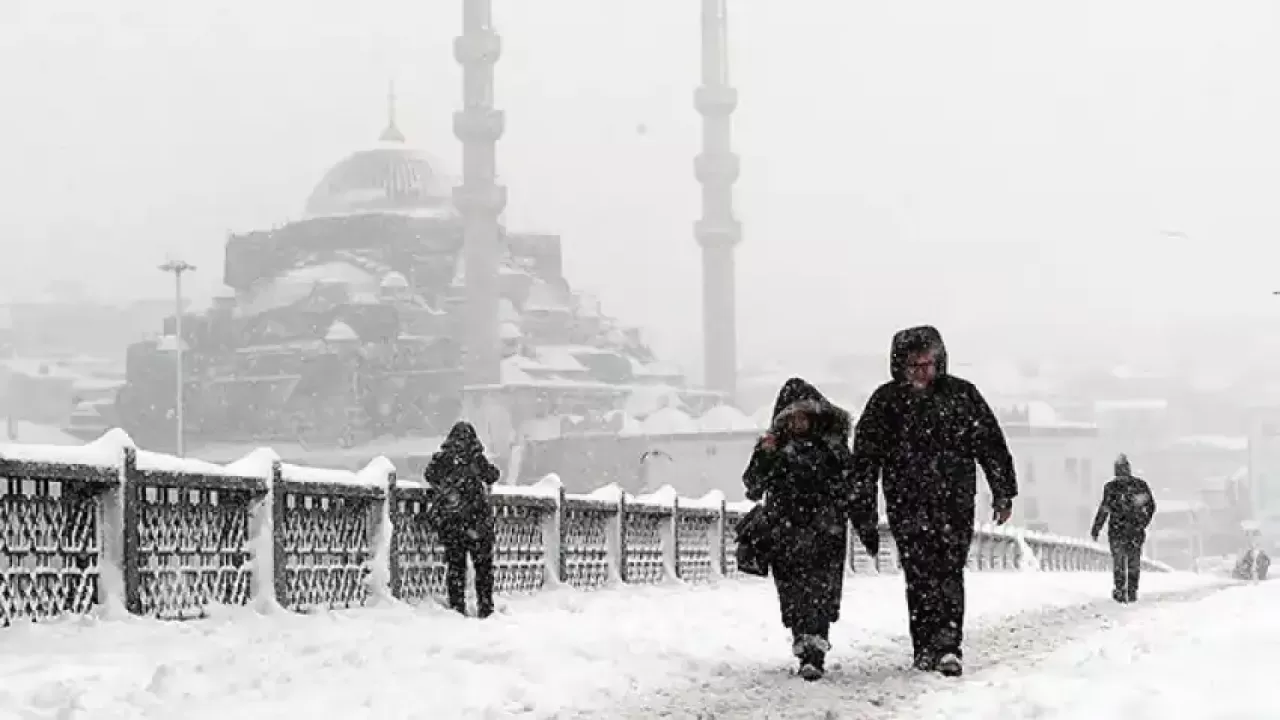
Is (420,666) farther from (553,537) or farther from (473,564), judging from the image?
(553,537)

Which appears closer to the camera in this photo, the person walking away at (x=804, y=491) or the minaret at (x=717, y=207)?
the person walking away at (x=804, y=491)

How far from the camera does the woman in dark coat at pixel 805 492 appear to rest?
8094 mm

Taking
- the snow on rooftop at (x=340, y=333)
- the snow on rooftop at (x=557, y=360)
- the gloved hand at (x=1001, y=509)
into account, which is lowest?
the gloved hand at (x=1001, y=509)

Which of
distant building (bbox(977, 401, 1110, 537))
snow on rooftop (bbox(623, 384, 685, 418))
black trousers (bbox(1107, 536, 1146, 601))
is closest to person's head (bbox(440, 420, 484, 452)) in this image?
black trousers (bbox(1107, 536, 1146, 601))

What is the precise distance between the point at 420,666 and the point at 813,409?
2.07 m

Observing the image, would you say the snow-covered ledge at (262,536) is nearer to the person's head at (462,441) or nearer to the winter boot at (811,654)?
the person's head at (462,441)

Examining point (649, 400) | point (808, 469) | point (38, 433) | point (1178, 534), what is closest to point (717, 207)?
point (649, 400)

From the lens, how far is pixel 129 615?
28.2 ft

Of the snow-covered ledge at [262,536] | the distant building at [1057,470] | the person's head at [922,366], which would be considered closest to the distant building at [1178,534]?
the distant building at [1057,470]

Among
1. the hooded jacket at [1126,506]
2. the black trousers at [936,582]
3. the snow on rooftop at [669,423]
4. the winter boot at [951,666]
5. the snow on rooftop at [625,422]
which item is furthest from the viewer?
the snow on rooftop at [625,422]

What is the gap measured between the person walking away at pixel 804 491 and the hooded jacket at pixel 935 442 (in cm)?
26

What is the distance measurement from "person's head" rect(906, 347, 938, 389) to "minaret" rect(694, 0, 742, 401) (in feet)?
310

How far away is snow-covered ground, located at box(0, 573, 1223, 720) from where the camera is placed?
21.6ft

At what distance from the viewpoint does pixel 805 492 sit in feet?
26.8
